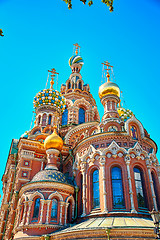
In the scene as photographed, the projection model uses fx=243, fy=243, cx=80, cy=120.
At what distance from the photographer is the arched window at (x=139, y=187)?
11.3 meters

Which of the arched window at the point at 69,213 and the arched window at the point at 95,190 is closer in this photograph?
the arched window at the point at 95,190

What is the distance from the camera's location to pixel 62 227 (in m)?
11.3

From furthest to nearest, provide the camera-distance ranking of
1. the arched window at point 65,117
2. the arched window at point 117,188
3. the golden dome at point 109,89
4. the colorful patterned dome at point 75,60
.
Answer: the colorful patterned dome at point 75,60, the arched window at point 65,117, the golden dome at point 109,89, the arched window at point 117,188

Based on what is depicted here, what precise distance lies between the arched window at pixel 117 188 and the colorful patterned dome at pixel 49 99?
1052 cm

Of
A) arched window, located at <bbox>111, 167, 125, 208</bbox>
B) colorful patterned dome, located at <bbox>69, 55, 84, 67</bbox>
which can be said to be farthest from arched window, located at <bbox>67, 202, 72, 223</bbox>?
colorful patterned dome, located at <bbox>69, 55, 84, 67</bbox>

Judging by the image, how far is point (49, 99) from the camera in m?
21.0

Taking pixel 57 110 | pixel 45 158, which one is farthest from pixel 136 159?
pixel 57 110

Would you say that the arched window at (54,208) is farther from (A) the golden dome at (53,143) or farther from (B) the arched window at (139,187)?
(B) the arched window at (139,187)

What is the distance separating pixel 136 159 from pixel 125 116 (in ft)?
38.8

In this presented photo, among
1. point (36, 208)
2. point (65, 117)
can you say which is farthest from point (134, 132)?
point (65, 117)

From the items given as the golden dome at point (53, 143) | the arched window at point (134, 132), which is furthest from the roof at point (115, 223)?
the golden dome at point (53, 143)

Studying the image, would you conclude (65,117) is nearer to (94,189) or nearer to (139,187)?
(94,189)

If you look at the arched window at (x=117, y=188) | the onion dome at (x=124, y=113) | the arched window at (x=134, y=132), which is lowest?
the arched window at (x=117, y=188)

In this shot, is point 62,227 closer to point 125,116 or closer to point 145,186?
A: point 145,186
